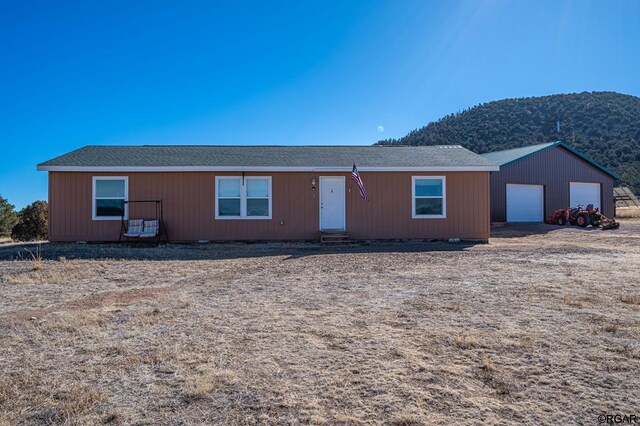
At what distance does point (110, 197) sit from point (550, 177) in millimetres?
20511

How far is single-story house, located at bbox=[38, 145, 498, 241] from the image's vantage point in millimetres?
12719

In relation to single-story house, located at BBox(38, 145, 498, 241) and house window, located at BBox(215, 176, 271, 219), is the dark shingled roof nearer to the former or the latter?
single-story house, located at BBox(38, 145, 498, 241)

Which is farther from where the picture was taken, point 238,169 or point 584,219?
point 584,219

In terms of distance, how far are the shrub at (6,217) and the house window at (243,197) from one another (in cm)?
1475

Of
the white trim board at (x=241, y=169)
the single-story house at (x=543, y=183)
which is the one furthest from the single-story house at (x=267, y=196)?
the single-story house at (x=543, y=183)

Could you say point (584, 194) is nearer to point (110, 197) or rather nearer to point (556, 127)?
point (110, 197)

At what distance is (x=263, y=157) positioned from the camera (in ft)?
46.1

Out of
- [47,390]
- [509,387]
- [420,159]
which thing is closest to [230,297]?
[47,390]

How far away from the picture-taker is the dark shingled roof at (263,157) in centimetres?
1299

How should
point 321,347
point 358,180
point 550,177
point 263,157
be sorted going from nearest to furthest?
point 321,347, point 358,180, point 263,157, point 550,177

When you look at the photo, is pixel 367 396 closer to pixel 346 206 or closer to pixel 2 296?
pixel 2 296

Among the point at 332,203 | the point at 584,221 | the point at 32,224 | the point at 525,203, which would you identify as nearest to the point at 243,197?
the point at 332,203

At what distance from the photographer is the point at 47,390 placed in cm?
300

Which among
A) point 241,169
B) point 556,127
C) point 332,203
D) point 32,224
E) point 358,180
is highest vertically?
point 556,127
